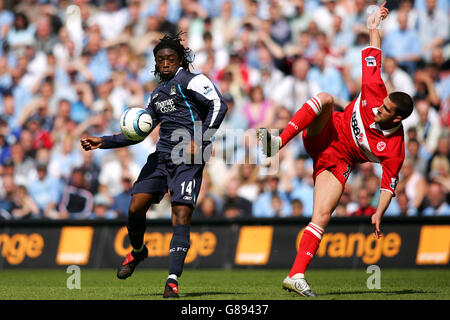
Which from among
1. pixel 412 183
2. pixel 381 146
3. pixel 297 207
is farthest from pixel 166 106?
pixel 412 183

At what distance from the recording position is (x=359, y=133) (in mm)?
8898

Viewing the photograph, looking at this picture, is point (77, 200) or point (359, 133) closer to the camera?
point (359, 133)

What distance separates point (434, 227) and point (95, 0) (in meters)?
10.5

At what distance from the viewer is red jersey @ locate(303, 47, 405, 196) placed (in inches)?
339

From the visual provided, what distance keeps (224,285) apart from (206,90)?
2794 millimetres

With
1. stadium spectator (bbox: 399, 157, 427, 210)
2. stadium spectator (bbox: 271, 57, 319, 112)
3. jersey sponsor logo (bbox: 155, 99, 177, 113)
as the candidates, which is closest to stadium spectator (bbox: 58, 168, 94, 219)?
stadium spectator (bbox: 271, 57, 319, 112)

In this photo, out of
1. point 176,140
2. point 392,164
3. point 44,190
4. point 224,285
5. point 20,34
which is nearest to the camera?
point 392,164

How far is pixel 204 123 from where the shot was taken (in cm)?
899

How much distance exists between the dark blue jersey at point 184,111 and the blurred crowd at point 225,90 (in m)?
5.54

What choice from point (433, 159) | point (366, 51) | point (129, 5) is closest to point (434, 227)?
point (433, 159)

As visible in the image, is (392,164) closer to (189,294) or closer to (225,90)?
(189,294)

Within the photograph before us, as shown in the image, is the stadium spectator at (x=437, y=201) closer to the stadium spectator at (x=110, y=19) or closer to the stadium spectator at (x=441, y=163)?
the stadium spectator at (x=441, y=163)

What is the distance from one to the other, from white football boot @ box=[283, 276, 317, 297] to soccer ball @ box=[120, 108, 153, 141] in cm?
225

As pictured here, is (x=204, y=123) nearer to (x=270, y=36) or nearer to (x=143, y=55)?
(x=270, y=36)
